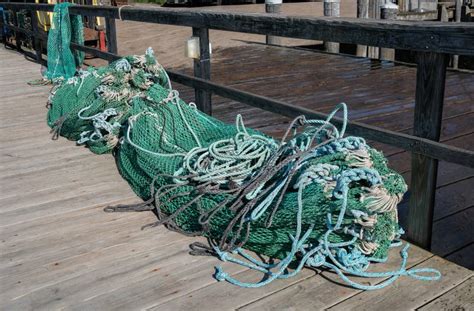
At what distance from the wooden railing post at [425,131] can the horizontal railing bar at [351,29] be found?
0.29ft

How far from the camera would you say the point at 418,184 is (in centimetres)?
265

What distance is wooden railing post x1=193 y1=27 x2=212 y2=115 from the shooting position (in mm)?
4234

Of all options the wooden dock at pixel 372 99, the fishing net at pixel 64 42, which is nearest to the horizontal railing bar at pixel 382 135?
the wooden dock at pixel 372 99

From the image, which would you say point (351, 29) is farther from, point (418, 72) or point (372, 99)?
point (372, 99)

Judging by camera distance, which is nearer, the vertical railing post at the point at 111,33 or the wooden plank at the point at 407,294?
the wooden plank at the point at 407,294

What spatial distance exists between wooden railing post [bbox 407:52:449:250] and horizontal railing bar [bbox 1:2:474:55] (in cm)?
9

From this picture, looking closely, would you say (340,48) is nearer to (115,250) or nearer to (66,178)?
(66,178)

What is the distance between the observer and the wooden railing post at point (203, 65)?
13.9ft

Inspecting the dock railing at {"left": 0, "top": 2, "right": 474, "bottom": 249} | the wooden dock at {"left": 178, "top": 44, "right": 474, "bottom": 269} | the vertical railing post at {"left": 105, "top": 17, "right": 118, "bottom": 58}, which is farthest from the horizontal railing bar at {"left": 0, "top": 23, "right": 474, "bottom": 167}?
the vertical railing post at {"left": 105, "top": 17, "right": 118, "bottom": 58}

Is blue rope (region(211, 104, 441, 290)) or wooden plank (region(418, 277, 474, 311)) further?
blue rope (region(211, 104, 441, 290))

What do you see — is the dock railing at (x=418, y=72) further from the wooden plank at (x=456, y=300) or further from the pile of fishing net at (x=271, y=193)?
the wooden plank at (x=456, y=300)

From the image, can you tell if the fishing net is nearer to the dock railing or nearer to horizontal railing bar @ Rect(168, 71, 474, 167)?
horizontal railing bar @ Rect(168, 71, 474, 167)

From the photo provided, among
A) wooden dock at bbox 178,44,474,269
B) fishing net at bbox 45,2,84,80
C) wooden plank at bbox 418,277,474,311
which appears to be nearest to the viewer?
wooden plank at bbox 418,277,474,311

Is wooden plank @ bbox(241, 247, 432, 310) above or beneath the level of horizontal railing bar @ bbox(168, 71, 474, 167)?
beneath
